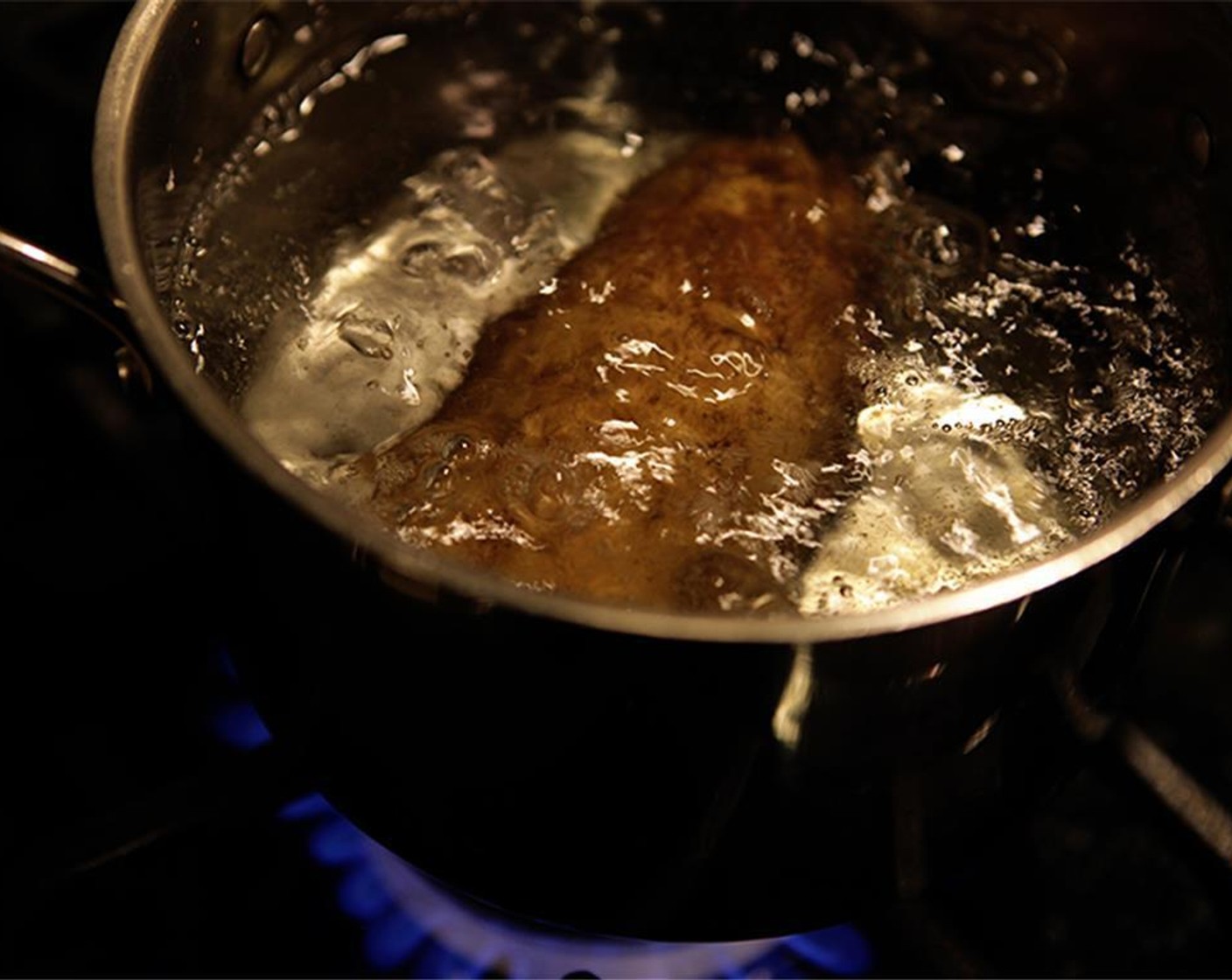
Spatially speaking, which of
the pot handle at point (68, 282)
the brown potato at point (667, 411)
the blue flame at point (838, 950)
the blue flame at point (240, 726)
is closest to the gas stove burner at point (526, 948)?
the blue flame at point (838, 950)

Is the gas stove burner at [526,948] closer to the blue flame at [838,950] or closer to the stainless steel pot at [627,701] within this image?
the blue flame at [838,950]

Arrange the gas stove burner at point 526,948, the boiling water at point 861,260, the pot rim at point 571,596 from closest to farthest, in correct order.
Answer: the pot rim at point 571,596 → the boiling water at point 861,260 → the gas stove burner at point 526,948

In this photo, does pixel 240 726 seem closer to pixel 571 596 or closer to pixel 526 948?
pixel 526 948

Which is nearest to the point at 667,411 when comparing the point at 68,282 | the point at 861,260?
the point at 861,260

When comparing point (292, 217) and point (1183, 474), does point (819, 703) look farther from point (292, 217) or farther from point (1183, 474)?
point (292, 217)

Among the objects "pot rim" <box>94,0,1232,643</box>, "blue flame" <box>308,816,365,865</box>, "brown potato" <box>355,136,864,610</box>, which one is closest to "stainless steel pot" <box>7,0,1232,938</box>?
"pot rim" <box>94,0,1232,643</box>

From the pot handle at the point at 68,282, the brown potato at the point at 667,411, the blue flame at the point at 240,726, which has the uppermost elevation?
the pot handle at the point at 68,282

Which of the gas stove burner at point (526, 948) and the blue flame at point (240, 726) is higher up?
the blue flame at point (240, 726)

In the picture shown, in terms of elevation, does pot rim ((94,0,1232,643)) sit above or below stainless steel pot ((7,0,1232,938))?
above

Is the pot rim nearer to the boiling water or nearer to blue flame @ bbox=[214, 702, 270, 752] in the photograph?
the boiling water
